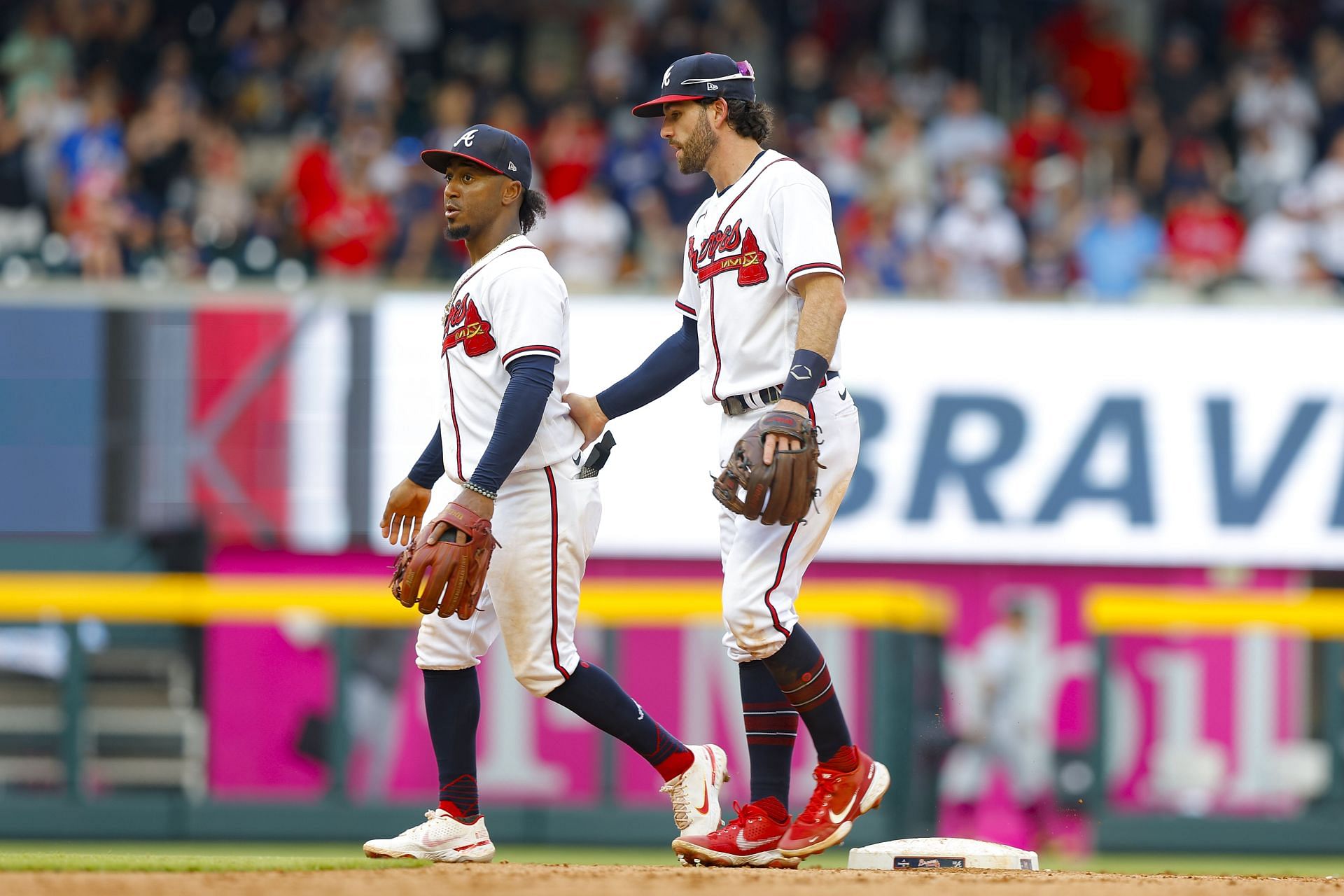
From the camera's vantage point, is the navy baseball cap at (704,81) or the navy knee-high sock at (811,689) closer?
the navy knee-high sock at (811,689)

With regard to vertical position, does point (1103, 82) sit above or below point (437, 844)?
above

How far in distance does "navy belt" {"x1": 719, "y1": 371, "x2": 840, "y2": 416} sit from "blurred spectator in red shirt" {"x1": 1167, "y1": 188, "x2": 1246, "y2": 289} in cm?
738

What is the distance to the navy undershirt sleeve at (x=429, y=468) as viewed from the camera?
19.3 ft

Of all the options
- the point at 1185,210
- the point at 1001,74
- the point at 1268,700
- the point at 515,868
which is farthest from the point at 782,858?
the point at 1001,74

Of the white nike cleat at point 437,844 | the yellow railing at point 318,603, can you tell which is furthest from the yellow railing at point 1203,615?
the white nike cleat at point 437,844

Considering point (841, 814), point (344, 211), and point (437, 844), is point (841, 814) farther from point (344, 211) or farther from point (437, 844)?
point (344, 211)

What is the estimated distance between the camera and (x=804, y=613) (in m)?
9.73

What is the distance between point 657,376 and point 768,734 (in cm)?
104

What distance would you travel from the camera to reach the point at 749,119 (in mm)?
5449

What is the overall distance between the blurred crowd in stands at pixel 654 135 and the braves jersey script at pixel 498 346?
20.2 ft

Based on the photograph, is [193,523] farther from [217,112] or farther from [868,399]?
[868,399]

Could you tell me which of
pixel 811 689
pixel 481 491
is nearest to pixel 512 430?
pixel 481 491

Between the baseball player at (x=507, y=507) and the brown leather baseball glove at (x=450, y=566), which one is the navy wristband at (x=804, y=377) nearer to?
the baseball player at (x=507, y=507)

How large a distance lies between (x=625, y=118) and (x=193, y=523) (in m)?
3.77
